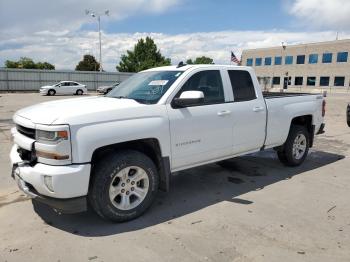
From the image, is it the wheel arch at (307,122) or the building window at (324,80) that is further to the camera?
the building window at (324,80)

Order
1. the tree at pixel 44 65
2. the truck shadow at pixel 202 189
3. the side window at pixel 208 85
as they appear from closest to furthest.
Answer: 1. the truck shadow at pixel 202 189
2. the side window at pixel 208 85
3. the tree at pixel 44 65

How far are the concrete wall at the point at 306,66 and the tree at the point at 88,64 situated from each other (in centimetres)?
3601

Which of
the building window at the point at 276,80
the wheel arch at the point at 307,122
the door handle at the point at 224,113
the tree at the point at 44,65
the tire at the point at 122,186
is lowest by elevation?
the tire at the point at 122,186

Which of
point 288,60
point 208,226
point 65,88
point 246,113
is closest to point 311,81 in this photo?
point 288,60

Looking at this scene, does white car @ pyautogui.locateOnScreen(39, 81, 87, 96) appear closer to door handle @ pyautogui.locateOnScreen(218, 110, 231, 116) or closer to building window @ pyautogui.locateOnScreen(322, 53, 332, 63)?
door handle @ pyautogui.locateOnScreen(218, 110, 231, 116)

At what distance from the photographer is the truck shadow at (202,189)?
164 inches

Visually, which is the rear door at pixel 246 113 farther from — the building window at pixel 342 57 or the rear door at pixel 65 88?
the building window at pixel 342 57

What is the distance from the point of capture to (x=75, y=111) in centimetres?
385

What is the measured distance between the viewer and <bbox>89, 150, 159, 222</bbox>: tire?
12.8ft

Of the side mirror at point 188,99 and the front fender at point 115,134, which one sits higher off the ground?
the side mirror at point 188,99

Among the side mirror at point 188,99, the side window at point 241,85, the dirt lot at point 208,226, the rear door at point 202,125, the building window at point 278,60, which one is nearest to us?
the dirt lot at point 208,226

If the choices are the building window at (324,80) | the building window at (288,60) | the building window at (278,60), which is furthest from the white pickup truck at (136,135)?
the building window at (278,60)

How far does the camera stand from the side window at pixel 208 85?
16.0ft

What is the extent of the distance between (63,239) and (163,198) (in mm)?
1647
